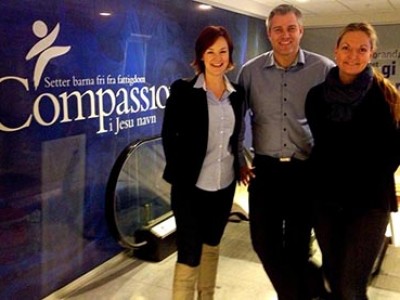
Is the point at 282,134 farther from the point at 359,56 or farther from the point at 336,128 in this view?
the point at 359,56

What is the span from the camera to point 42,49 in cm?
319

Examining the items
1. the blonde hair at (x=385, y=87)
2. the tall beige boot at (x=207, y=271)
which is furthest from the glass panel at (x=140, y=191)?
the blonde hair at (x=385, y=87)

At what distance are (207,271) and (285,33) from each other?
1542mm

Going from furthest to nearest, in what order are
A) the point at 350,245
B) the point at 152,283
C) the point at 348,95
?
the point at 152,283 < the point at 350,245 < the point at 348,95

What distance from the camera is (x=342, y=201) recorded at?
2252mm

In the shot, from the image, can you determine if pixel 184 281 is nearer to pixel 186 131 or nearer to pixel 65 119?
pixel 186 131

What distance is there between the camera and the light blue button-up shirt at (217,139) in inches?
98.7

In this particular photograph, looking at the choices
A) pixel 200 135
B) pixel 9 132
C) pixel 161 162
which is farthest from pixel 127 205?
pixel 200 135

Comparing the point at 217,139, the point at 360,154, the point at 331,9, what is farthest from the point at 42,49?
the point at 331,9

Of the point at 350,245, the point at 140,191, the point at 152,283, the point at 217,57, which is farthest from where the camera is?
the point at 140,191

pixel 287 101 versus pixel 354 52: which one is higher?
pixel 354 52

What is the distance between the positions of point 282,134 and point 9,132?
182 centimetres

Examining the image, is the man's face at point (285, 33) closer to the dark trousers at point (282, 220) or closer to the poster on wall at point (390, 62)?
the dark trousers at point (282, 220)

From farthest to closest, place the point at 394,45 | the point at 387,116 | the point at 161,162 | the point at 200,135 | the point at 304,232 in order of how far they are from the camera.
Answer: the point at 394,45, the point at 161,162, the point at 304,232, the point at 200,135, the point at 387,116
